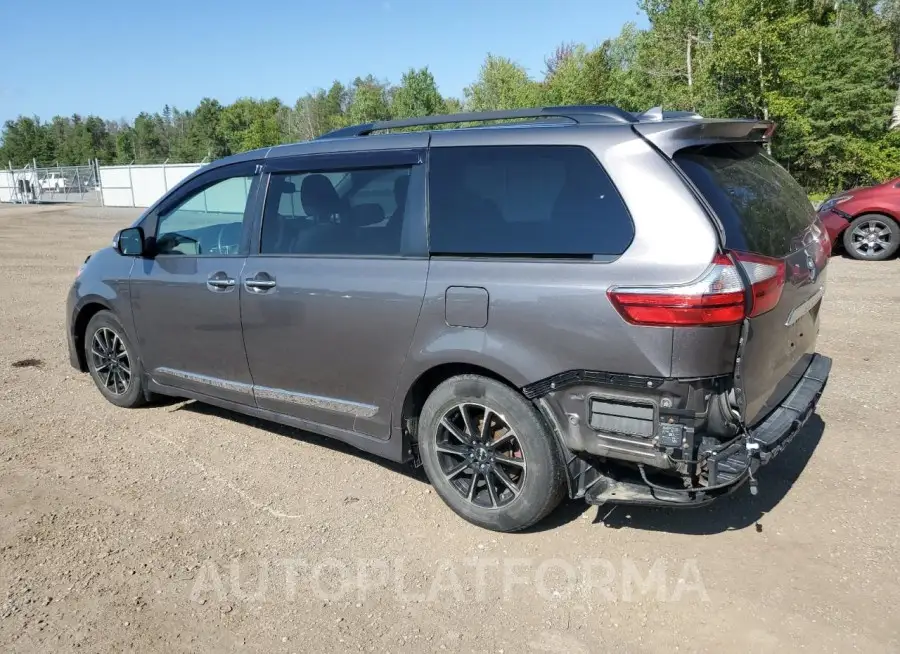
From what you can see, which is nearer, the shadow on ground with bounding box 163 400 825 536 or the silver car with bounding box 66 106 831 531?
the silver car with bounding box 66 106 831 531

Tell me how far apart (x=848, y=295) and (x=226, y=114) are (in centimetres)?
8480

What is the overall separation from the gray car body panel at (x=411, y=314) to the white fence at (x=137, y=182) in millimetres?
29301

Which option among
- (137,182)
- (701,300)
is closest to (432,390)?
(701,300)

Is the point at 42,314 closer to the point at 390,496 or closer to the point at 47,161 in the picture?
the point at 390,496

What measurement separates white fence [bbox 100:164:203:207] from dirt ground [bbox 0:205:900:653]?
29723 millimetres

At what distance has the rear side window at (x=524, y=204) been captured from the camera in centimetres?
293

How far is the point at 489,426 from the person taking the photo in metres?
3.30

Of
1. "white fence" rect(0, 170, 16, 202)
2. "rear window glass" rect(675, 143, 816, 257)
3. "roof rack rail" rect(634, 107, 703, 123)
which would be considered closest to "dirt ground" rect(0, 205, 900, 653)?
"rear window glass" rect(675, 143, 816, 257)

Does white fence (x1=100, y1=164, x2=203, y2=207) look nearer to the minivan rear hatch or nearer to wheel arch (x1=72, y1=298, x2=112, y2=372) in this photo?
wheel arch (x1=72, y1=298, x2=112, y2=372)

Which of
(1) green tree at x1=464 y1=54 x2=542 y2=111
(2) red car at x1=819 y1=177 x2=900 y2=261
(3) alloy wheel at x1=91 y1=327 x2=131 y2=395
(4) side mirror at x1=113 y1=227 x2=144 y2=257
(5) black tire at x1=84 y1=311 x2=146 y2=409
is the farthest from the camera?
(1) green tree at x1=464 y1=54 x2=542 y2=111

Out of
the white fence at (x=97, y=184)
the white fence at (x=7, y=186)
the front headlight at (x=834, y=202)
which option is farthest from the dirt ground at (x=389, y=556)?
the white fence at (x=7, y=186)

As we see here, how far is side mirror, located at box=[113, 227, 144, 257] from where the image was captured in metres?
4.65

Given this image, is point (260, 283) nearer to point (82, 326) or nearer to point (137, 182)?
point (82, 326)

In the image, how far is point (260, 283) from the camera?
12.9ft
